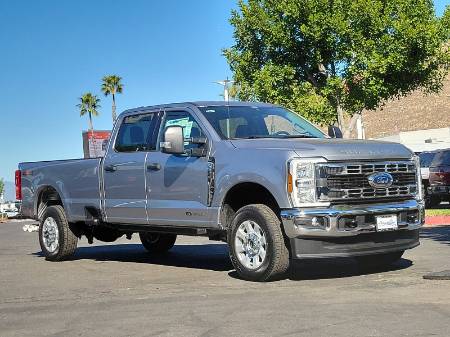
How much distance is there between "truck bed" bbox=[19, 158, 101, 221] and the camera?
35.9ft

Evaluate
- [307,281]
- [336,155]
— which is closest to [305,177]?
[336,155]

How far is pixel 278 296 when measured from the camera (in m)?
7.32

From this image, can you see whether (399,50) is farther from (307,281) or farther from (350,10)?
(307,281)

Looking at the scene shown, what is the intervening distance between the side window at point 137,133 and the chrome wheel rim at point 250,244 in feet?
6.75

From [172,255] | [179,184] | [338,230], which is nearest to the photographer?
[338,230]

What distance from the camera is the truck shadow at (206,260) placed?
29.9 feet

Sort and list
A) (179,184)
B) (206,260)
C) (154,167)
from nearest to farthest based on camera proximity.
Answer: (179,184) → (154,167) → (206,260)

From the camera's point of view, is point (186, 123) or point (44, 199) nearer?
point (186, 123)

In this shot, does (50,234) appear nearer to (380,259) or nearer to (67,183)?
(67,183)

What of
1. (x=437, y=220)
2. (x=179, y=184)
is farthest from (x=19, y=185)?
(x=437, y=220)

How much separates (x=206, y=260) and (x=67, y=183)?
245 centimetres

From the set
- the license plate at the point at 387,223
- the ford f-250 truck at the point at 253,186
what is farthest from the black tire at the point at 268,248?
the license plate at the point at 387,223

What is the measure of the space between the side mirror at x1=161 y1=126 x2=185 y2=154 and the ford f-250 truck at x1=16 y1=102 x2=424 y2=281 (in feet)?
0.04

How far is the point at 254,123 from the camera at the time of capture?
9.66 meters
